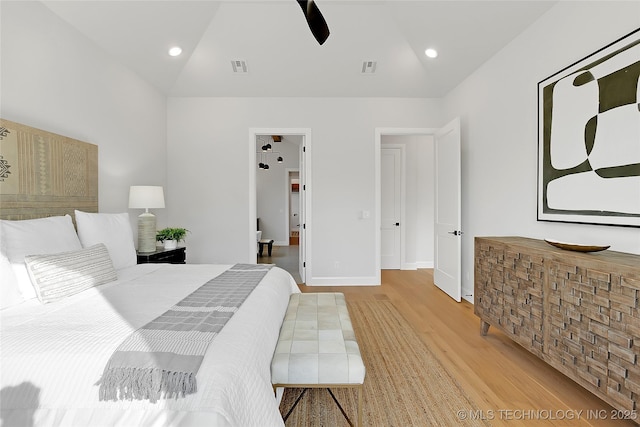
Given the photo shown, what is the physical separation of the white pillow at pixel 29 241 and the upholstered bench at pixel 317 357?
58.8 inches

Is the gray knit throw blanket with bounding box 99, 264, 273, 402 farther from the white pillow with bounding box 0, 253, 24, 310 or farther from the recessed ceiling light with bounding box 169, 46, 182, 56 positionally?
the recessed ceiling light with bounding box 169, 46, 182, 56

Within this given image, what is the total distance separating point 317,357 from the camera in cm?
159

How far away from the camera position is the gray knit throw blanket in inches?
41.9

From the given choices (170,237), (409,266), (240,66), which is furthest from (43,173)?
(409,266)

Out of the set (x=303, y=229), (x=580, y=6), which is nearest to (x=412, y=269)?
(x=303, y=229)

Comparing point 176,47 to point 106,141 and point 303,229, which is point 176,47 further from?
point 303,229

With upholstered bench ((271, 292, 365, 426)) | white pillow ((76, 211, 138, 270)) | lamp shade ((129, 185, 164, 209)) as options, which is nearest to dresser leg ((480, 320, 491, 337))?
upholstered bench ((271, 292, 365, 426))

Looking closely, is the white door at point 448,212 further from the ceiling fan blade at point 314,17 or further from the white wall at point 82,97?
the white wall at point 82,97

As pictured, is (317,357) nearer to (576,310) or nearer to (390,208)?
(576,310)

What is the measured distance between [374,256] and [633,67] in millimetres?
3444

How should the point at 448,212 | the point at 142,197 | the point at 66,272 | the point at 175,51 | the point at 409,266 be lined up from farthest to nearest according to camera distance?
1. the point at 409,266
2. the point at 448,212
3. the point at 175,51
4. the point at 142,197
5. the point at 66,272

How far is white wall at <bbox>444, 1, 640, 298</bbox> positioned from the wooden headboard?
13.5 feet

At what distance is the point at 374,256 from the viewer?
15.8 ft

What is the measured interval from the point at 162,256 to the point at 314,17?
301cm
